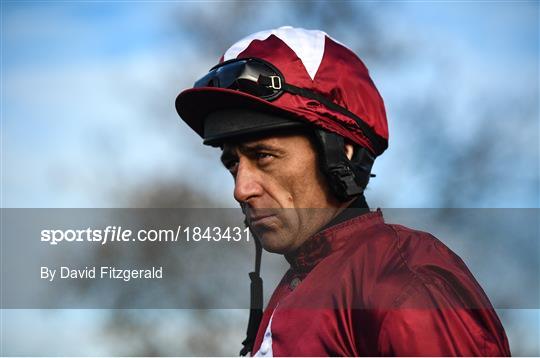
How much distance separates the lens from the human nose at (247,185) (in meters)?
3.80

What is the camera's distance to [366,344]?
323cm

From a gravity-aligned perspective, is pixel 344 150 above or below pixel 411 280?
above

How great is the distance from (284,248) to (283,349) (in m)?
0.52

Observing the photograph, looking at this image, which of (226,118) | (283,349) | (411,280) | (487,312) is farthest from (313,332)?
(226,118)

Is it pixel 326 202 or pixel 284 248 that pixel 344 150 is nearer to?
pixel 326 202

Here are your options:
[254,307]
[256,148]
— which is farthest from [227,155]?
[254,307]

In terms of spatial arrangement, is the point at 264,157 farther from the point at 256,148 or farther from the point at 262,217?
the point at 262,217

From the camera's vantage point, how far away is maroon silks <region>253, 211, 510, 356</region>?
3096mm

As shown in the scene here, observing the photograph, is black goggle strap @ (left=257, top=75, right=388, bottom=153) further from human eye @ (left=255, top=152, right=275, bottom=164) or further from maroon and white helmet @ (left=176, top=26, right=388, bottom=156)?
human eye @ (left=255, top=152, right=275, bottom=164)

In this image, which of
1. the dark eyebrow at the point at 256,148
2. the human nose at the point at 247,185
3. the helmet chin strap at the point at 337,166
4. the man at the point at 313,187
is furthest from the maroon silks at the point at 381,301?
the dark eyebrow at the point at 256,148

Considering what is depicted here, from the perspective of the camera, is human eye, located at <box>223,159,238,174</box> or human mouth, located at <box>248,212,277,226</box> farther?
human eye, located at <box>223,159,238,174</box>

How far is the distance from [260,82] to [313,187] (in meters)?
0.53

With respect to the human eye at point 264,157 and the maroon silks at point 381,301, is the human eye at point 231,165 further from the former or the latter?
the maroon silks at point 381,301

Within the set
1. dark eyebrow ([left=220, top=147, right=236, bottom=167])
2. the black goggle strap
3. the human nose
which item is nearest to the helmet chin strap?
the black goggle strap
